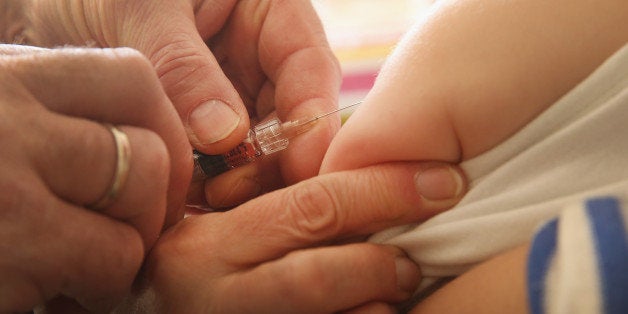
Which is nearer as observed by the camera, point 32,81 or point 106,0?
point 32,81

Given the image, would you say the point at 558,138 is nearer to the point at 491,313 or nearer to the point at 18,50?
the point at 491,313

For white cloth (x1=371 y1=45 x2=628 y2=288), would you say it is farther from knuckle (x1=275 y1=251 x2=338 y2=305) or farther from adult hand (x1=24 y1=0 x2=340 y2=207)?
adult hand (x1=24 y1=0 x2=340 y2=207)

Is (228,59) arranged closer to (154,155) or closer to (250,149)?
(250,149)

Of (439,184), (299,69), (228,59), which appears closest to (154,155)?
(439,184)

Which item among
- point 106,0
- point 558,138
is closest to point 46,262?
point 558,138

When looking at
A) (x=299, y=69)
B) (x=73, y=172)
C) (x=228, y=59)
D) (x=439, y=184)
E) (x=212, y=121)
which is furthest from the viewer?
(x=228, y=59)

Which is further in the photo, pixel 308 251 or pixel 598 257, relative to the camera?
pixel 308 251
